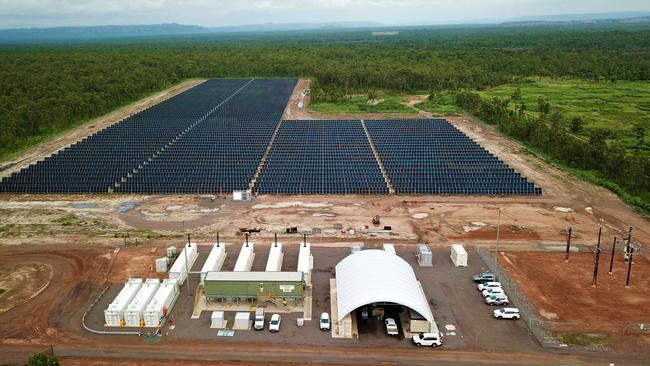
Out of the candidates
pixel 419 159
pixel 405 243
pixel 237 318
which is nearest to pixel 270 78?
pixel 419 159

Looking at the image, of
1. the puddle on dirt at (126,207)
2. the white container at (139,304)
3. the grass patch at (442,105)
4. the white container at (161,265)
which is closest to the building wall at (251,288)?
the white container at (139,304)

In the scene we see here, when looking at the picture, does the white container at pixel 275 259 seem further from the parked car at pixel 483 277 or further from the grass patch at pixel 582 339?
the grass patch at pixel 582 339

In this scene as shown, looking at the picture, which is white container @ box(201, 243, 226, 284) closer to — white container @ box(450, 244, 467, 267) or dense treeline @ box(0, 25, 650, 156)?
white container @ box(450, 244, 467, 267)

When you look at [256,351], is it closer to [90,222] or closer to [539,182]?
[90,222]

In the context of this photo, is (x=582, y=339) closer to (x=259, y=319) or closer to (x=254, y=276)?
(x=259, y=319)

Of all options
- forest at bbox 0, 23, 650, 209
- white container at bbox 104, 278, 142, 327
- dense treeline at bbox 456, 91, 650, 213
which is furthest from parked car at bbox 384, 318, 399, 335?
forest at bbox 0, 23, 650, 209

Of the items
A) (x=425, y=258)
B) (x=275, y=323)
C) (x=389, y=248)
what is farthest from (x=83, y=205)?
(x=425, y=258)
